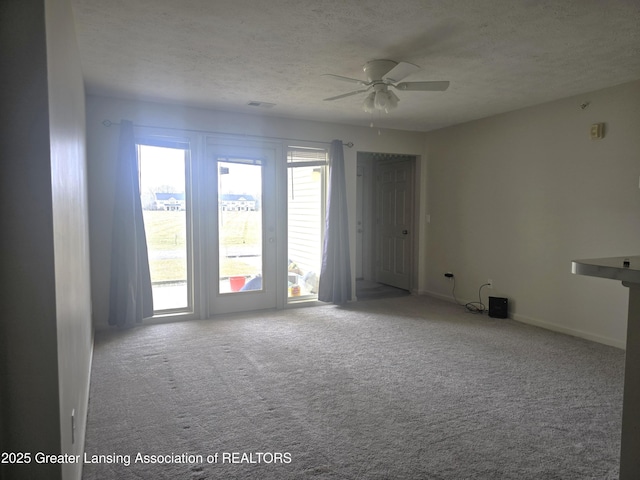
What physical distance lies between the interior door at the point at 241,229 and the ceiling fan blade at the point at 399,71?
7.30 feet

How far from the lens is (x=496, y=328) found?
4.53 metres

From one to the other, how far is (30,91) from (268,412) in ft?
7.24

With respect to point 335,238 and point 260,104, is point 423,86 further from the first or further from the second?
point 335,238

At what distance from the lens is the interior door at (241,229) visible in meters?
4.93

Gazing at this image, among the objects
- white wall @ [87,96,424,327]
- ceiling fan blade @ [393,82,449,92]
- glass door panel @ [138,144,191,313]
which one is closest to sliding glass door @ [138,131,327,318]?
glass door panel @ [138,144,191,313]

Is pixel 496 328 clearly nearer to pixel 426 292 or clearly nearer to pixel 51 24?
pixel 426 292

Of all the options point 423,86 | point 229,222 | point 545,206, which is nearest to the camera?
point 423,86

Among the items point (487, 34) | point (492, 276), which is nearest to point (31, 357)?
point (487, 34)

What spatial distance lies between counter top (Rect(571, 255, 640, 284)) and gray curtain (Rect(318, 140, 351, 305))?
12.8 feet

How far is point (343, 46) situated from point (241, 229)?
281 cm

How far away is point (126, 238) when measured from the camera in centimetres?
430

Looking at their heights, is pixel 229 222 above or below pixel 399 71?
below

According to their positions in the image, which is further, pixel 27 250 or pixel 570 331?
pixel 570 331

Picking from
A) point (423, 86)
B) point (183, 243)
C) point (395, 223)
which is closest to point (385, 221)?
point (395, 223)
